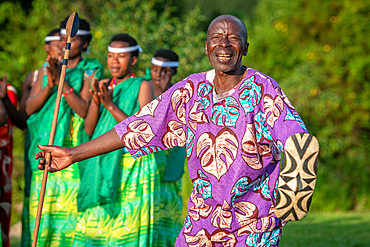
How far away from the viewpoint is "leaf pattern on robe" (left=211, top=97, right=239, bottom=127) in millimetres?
2820

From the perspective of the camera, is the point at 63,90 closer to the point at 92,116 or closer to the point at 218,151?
the point at 92,116

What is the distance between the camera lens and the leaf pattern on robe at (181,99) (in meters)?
3.08

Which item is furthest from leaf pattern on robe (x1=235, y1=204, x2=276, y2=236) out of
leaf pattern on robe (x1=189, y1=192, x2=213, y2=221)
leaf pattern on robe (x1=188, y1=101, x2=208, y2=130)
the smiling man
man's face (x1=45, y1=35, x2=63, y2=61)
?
man's face (x1=45, y1=35, x2=63, y2=61)

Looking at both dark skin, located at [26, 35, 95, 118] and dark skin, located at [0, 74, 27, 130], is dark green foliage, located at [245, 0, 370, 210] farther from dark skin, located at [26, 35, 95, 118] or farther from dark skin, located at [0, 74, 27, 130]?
dark skin, located at [0, 74, 27, 130]

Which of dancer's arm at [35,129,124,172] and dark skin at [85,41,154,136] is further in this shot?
dark skin at [85,41,154,136]

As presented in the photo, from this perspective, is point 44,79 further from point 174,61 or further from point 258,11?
point 258,11

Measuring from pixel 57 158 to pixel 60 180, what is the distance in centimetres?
208

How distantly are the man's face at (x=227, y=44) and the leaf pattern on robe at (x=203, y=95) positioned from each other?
0.48ft

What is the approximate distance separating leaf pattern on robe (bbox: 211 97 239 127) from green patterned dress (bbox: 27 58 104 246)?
236 cm

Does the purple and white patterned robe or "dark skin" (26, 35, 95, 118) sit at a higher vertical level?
"dark skin" (26, 35, 95, 118)

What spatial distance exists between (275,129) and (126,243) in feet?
8.07

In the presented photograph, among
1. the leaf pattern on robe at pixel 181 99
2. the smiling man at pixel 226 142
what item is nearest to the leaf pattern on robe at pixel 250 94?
the smiling man at pixel 226 142

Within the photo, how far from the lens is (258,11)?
53.1 feet

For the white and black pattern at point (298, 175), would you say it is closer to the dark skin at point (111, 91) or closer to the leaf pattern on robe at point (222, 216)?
the leaf pattern on robe at point (222, 216)
